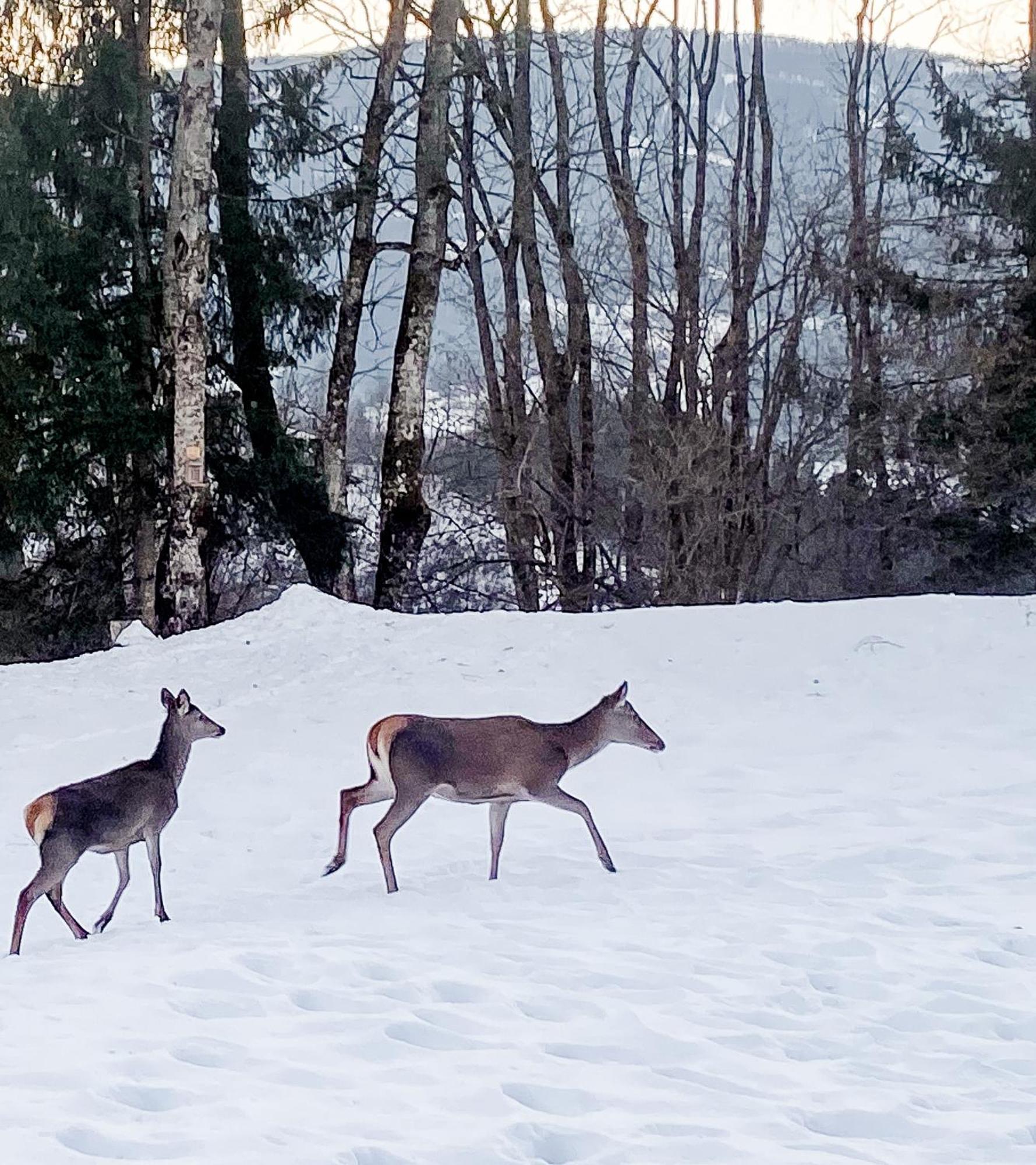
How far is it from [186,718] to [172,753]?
33 centimetres

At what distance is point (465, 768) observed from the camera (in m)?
8.34

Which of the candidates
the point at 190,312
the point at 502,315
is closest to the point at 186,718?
the point at 190,312

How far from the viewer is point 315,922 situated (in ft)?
24.3

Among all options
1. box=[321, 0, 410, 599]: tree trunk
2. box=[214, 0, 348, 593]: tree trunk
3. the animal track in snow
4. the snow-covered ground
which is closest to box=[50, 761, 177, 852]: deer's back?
the snow-covered ground

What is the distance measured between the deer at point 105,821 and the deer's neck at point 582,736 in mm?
2195

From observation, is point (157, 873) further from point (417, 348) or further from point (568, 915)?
point (417, 348)

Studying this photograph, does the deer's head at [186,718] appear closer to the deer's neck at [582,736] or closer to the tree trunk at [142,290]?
the deer's neck at [582,736]

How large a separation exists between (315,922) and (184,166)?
1237 cm

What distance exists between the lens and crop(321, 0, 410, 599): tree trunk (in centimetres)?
2292

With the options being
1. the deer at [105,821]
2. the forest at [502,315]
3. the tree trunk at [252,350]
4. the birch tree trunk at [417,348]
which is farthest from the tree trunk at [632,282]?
the deer at [105,821]

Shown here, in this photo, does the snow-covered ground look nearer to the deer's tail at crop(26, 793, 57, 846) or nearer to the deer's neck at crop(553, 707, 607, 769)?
the deer's tail at crop(26, 793, 57, 846)

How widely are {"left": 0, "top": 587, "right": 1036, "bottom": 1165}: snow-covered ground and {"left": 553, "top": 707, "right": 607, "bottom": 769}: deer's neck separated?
666 mm

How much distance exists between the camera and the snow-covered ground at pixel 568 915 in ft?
15.2

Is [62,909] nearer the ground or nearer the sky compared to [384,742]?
nearer the ground
